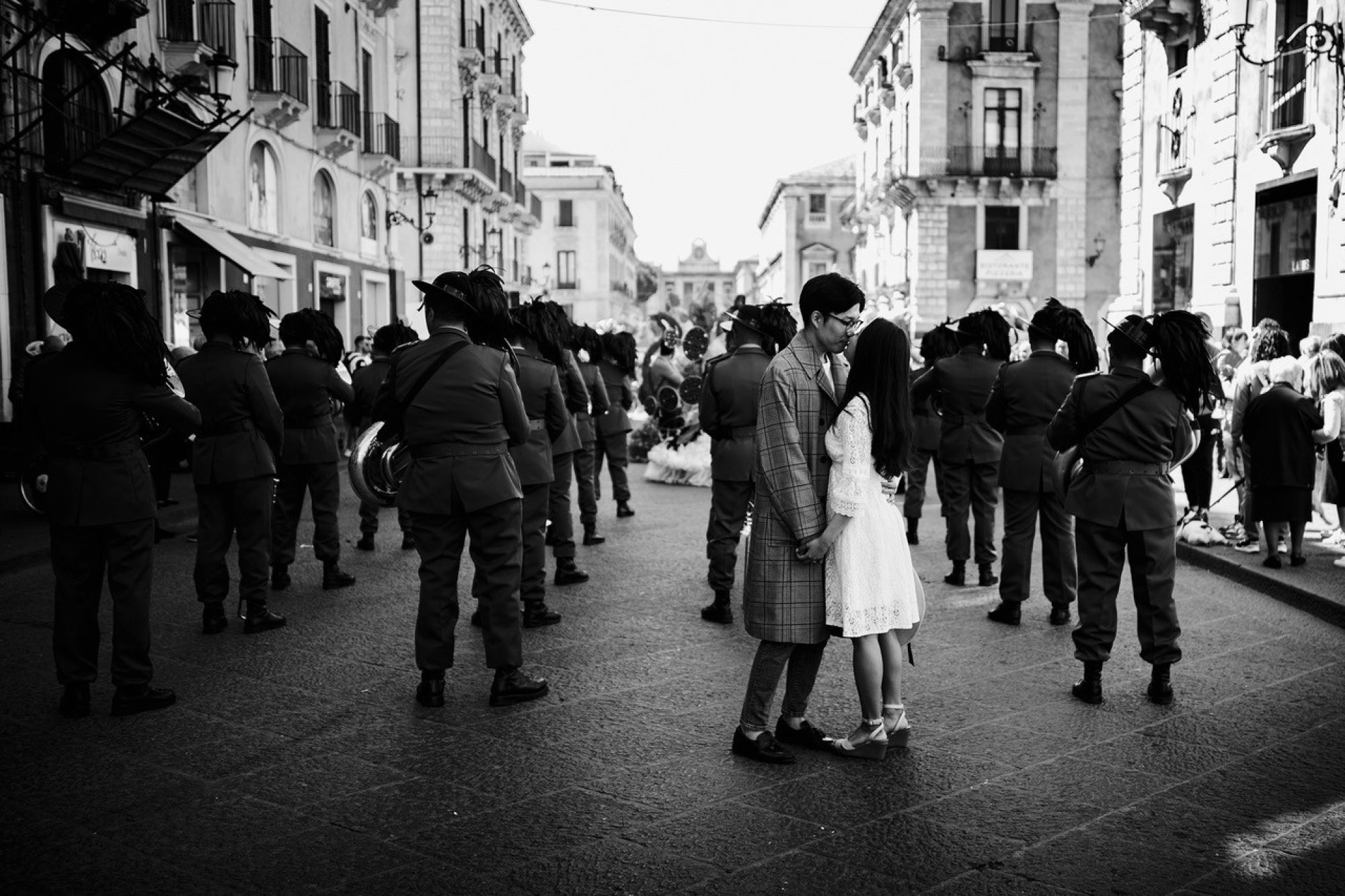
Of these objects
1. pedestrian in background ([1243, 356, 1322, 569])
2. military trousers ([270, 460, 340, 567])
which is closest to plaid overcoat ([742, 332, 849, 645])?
military trousers ([270, 460, 340, 567])

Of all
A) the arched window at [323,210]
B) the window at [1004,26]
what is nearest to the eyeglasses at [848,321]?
the arched window at [323,210]

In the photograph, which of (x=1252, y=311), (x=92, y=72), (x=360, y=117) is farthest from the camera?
(x=360, y=117)

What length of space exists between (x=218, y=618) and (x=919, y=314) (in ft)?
124

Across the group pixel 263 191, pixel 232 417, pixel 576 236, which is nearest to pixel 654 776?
pixel 232 417

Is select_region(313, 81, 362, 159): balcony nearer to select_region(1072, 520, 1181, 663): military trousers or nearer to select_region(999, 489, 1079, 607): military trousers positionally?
select_region(999, 489, 1079, 607): military trousers

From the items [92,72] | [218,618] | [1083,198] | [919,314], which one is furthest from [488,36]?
[218,618]

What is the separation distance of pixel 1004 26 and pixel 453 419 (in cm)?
4206

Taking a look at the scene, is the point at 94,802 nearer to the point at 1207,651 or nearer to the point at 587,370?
the point at 1207,651

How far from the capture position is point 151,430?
10.7 metres

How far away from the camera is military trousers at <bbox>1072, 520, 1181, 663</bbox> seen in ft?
18.6

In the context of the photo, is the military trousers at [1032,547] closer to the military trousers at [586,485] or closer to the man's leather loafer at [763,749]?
the man's leather loafer at [763,749]

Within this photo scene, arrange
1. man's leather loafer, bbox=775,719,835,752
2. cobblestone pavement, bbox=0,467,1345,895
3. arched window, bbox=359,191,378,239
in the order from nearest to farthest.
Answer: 1. cobblestone pavement, bbox=0,467,1345,895
2. man's leather loafer, bbox=775,719,835,752
3. arched window, bbox=359,191,378,239

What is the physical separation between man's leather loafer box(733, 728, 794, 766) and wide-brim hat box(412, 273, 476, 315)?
226 centimetres

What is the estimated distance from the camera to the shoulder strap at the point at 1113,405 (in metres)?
5.66
